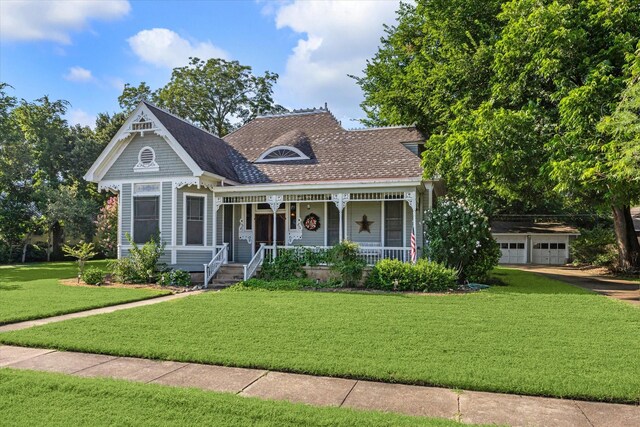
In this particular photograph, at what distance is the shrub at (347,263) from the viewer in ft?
43.1

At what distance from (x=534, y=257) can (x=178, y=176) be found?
96.0 feet

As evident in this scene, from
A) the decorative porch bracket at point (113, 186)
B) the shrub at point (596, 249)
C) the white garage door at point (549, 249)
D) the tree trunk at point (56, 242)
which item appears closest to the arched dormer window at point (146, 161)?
the decorative porch bracket at point (113, 186)

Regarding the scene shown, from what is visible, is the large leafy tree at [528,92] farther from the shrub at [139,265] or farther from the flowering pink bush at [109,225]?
the flowering pink bush at [109,225]

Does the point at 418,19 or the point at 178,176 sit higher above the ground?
the point at 418,19

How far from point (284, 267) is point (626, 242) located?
60.7 feet

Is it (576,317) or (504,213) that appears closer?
(576,317)

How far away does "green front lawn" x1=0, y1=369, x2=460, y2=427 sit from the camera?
369cm

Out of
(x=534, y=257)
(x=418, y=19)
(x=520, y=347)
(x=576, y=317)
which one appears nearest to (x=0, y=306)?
(x=520, y=347)

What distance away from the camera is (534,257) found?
3375 cm

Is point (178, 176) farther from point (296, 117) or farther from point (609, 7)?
point (609, 7)

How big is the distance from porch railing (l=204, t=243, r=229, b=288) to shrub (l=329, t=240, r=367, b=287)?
4048 mm

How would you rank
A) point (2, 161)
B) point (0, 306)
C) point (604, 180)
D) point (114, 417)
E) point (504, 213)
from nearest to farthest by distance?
point (114, 417)
point (0, 306)
point (604, 180)
point (2, 161)
point (504, 213)

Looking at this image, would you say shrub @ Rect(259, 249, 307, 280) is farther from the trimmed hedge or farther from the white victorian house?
the trimmed hedge

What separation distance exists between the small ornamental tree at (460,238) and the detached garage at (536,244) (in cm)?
2133
